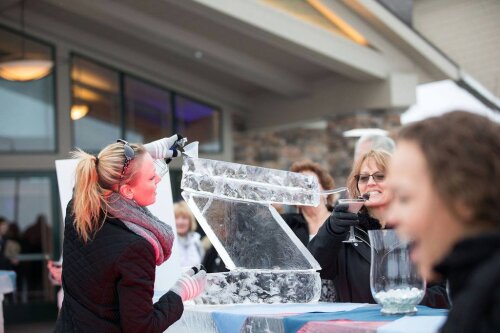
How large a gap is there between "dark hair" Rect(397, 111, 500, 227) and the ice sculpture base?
5.28 ft

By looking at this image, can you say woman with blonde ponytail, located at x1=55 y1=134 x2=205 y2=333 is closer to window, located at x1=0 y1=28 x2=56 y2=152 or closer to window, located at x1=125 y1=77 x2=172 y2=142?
window, located at x1=0 y1=28 x2=56 y2=152

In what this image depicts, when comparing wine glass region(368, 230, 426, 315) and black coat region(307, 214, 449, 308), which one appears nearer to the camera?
wine glass region(368, 230, 426, 315)

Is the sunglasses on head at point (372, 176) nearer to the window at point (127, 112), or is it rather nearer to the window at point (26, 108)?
the window at point (127, 112)

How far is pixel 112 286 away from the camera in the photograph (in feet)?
7.32

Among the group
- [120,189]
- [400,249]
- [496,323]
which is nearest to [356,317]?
[400,249]

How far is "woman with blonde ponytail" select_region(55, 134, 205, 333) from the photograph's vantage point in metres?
2.21

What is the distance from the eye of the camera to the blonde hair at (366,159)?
290 centimetres

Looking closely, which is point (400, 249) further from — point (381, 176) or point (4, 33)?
point (4, 33)

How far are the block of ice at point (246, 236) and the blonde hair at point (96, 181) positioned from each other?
31cm

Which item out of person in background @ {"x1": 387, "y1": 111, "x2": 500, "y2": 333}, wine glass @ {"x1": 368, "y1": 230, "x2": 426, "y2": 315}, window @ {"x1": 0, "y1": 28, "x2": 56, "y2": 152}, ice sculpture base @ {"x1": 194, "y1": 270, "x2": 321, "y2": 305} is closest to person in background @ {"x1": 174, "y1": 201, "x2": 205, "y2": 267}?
ice sculpture base @ {"x1": 194, "y1": 270, "x2": 321, "y2": 305}

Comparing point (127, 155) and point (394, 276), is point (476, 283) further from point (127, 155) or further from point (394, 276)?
point (127, 155)

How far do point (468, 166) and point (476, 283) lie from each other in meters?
0.16

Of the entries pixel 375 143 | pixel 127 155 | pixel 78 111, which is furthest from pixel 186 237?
pixel 78 111

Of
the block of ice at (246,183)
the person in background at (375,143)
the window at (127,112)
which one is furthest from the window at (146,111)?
the block of ice at (246,183)
